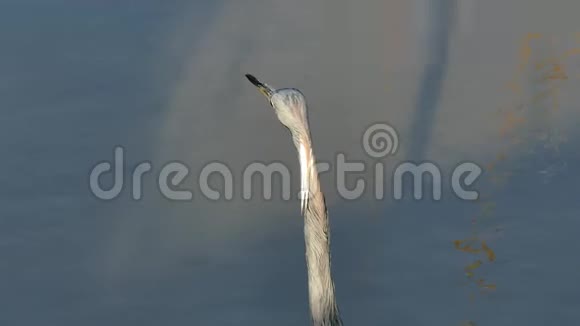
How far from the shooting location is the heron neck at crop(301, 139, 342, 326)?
5512mm

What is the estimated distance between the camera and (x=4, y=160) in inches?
333

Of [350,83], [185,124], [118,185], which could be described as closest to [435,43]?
[350,83]

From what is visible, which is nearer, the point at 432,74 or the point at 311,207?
the point at 311,207

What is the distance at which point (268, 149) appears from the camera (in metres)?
8.50

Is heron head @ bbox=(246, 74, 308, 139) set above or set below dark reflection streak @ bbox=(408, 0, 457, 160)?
below
